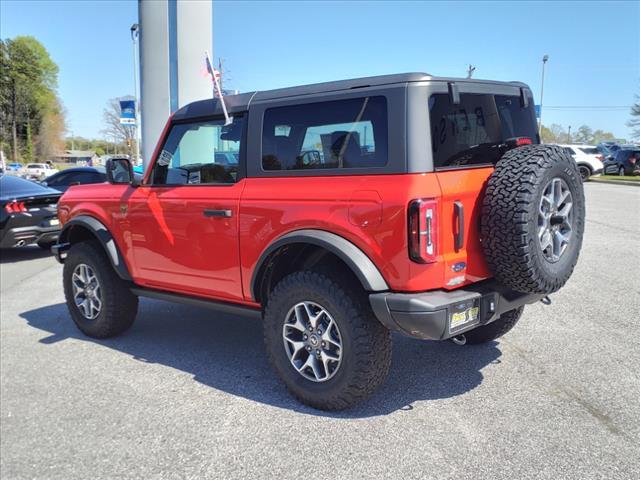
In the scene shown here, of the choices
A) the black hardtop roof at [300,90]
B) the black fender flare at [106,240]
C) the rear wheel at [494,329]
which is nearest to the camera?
the black hardtop roof at [300,90]

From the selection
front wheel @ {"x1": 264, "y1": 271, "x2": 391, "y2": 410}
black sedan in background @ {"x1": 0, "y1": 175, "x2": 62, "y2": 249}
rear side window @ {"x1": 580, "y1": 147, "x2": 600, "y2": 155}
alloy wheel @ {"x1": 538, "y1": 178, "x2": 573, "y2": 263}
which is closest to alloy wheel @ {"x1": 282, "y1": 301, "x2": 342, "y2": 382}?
front wheel @ {"x1": 264, "y1": 271, "x2": 391, "y2": 410}

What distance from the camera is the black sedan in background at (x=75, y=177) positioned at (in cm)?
1259

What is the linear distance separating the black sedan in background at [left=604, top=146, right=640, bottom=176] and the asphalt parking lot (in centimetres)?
2713

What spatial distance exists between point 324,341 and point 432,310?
788 millimetres

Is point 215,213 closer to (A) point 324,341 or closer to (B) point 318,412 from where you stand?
(A) point 324,341

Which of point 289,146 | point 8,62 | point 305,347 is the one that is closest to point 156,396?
point 305,347

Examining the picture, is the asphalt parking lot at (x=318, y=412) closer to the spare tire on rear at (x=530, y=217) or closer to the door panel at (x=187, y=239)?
the door panel at (x=187, y=239)

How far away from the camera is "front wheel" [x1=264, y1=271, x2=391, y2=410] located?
3.27m

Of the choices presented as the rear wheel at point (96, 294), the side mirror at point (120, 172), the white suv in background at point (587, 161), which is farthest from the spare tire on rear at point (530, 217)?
the white suv in background at point (587, 161)

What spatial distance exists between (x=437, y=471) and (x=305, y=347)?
115 centimetres

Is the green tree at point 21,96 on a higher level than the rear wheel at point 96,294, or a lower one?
higher

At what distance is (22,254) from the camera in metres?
10.9

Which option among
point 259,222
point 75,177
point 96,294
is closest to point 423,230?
point 259,222

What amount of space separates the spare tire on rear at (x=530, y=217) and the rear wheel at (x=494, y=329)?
94cm
